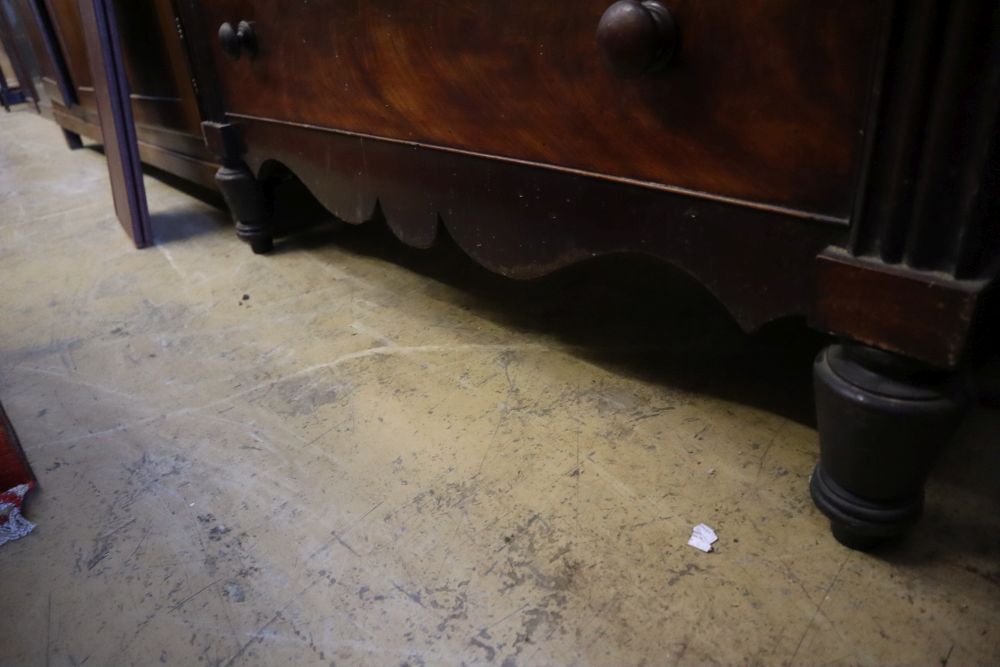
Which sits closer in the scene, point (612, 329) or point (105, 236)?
point (612, 329)

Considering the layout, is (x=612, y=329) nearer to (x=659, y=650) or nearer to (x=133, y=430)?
(x=659, y=650)

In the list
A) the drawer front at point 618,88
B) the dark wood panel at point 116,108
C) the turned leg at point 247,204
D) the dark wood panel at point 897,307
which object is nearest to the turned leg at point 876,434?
the dark wood panel at point 897,307

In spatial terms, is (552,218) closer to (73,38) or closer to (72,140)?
(73,38)

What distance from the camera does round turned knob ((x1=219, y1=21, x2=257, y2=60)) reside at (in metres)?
1.13

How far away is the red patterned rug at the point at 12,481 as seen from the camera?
0.73 metres

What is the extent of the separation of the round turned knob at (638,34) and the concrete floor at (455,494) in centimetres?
44

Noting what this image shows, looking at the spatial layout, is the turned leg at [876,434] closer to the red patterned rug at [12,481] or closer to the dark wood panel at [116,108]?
the red patterned rug at [12,481]

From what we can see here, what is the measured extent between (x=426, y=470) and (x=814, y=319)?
1.49 feet

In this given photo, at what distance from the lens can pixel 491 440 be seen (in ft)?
2.64

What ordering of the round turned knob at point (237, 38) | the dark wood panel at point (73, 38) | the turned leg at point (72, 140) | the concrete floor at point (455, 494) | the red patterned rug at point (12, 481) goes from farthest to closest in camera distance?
the turned leg at point (72, 140) → the dark wood panel at point (73, 38) → the round turned knob at point (237, 38) → the red patterned rug at point (12, 481) → the concrete floor at point (455, 494)

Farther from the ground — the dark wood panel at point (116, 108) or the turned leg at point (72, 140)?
the dark wood panel at point (116, 108)

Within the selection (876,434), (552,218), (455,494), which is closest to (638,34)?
(552,218)

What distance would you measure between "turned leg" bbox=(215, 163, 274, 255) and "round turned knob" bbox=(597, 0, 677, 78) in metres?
1.06

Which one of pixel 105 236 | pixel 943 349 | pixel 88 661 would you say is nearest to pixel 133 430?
pixel 88 661
